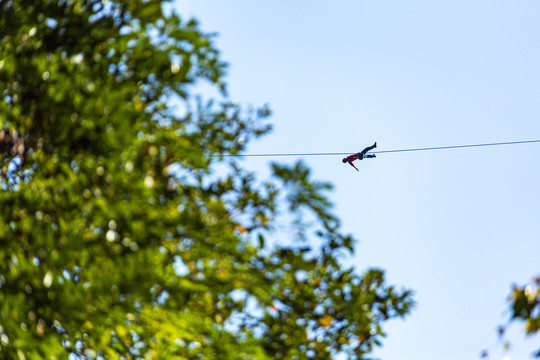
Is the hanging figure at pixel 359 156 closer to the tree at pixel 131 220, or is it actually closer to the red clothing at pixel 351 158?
the red clothing at pixel 351 158

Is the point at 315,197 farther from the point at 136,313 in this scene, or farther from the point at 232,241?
the point at 136,313

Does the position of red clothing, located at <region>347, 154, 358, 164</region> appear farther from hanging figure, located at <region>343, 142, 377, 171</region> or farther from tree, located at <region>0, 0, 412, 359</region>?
Result: tree, located at <region>0, 0, 412, 359</region>

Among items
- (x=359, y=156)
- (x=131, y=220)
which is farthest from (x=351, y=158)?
(x=131, y=220)

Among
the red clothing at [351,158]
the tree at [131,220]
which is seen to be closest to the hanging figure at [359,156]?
the red clothing at [351,158]

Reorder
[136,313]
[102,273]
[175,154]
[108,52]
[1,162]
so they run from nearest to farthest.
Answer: [102,273] < [136,313] < [175,154] < [108,52] < [1,162]

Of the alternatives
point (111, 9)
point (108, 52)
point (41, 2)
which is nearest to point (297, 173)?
point (108, 52)

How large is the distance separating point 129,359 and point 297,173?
10.4 ft

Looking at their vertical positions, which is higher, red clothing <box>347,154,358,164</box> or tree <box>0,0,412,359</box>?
red clothing <box>347,154,358,164</box>

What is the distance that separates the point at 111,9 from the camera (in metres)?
6.44

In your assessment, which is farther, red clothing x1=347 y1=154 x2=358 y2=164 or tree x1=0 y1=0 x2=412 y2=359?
red clothing x1=347 y1=154 x2=358 y2=164

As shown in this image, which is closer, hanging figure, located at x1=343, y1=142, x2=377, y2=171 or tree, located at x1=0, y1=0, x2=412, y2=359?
tree, located at x1=0, y1=0, x2=412, y2=359

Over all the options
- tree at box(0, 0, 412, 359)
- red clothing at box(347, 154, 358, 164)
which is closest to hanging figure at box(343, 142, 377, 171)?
red clothing at box(347, 154, 358, 164)

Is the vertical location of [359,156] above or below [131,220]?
above

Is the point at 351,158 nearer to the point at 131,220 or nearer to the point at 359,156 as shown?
the point at 359,156
